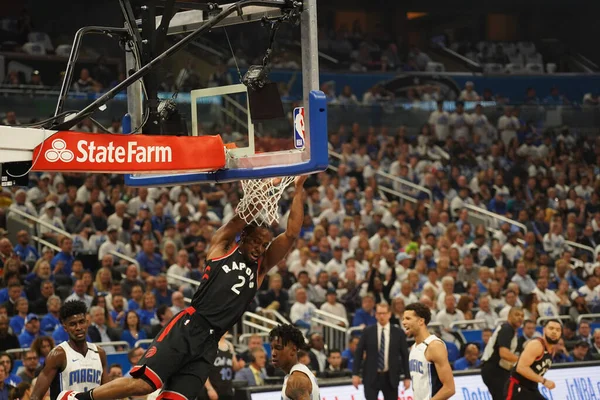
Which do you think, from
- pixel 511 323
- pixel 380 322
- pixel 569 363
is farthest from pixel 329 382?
pixel 569 363

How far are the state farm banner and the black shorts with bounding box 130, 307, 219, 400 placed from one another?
1183 mm

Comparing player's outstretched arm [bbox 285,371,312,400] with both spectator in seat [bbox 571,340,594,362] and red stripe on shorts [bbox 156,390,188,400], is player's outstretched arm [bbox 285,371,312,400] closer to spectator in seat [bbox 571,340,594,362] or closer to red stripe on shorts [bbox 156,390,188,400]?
red stripe on shorts [bbox 156,390,188,400]

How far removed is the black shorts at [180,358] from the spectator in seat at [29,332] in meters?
5.12

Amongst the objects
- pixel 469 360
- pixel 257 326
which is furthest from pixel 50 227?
pixel 469 360

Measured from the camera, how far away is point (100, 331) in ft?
40.8

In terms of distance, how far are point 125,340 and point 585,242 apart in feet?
33.1

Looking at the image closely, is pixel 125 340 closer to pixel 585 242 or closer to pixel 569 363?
pixel 569 363

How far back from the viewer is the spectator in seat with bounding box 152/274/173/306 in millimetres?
13656

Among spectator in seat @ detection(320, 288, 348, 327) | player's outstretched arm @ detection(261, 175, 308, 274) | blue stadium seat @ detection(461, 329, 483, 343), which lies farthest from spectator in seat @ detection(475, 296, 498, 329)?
player's outstretched arm @ detection(261, 175, 308, 274)

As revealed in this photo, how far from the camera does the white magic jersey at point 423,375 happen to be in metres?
9.00

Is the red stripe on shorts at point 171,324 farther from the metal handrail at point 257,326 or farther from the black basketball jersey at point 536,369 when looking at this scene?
the metal handrail at point 257,326

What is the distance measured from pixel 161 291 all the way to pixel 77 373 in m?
5.79

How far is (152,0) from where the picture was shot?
7527mm

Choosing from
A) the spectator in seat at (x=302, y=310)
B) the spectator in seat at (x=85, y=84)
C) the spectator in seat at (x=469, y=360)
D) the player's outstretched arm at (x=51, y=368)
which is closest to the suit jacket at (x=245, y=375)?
the spectator in seat at (x=302, y=310)
